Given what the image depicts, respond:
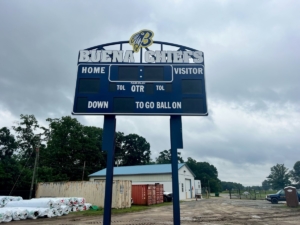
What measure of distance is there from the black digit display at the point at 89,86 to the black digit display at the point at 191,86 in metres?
3.07

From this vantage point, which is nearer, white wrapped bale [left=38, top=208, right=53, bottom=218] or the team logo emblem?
the team logo emblem

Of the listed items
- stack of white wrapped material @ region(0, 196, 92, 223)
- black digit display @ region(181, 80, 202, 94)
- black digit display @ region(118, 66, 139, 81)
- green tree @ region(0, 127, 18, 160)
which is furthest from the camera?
green tree @ region(0, 127, 18, 160)

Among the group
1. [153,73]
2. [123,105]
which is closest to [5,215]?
[123,105]

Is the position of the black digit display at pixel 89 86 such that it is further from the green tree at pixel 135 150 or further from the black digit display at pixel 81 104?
the green tree at pixel 135 150

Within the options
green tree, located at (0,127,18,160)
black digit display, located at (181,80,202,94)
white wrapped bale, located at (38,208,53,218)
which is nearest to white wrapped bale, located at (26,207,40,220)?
white wrapped bale, located at (38,208,53,218)

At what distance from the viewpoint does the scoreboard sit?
8758 millimetres

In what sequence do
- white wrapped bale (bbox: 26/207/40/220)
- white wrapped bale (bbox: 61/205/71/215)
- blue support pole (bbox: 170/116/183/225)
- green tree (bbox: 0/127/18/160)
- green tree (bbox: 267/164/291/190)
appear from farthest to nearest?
green tree (bbox: 267/164/291/190) < green tree (bbox: 0/127/18/160) < white wrapped bale (bbox: 61/205/71/215) < white wrapped bale (bbox: 26/207/40/220) < blue support pole (bbox: 170/116/183/225)

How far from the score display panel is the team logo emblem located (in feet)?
3.82

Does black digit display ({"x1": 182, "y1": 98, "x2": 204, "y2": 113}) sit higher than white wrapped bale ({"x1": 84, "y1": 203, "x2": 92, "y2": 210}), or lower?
higher

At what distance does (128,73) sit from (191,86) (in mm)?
2348

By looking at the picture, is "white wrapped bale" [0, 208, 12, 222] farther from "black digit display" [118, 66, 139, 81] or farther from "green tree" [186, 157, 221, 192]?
"green tree" [186, 157, 221, 192]

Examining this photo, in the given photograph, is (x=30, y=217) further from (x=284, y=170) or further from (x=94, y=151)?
(x=284, y=170)

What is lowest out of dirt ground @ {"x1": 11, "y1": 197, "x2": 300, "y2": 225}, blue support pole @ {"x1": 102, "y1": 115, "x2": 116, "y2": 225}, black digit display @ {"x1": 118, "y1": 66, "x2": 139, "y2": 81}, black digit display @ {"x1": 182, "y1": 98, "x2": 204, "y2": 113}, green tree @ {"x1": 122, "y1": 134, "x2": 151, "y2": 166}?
dirt ground @ {"x1": 11, "y1": 197, "x2": 300, "y2": 225}

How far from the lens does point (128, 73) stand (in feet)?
30.4
